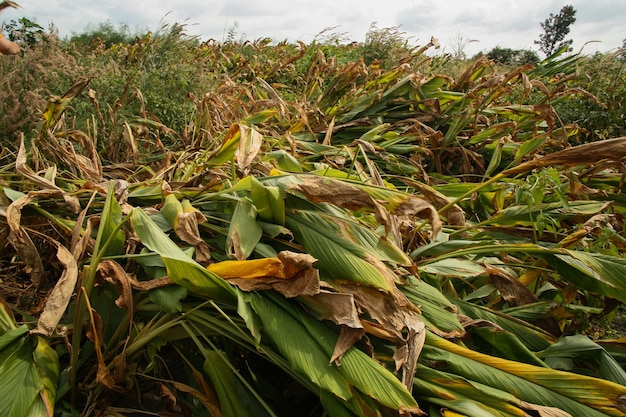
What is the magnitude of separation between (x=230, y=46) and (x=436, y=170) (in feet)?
14.1

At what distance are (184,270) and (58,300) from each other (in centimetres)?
30

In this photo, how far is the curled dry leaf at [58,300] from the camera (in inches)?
44.1

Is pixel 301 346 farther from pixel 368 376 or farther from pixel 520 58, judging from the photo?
pixel 520 58

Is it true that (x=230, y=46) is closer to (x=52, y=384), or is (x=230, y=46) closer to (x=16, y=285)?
(x=16, y=285)

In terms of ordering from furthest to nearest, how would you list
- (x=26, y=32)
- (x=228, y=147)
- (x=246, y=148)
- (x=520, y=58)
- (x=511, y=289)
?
(x=520, y=58)
(x=26, y=32)
(x=228, y=147)
(x=246, y=148)
(x=511, y=289)

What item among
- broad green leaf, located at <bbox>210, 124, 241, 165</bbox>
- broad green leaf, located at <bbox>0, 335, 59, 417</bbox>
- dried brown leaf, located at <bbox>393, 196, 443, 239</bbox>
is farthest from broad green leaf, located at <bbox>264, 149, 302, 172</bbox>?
broad green leaf, located at <bbox>0, 335, 59, 417</bbox>

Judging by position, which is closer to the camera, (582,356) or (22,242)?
(582,356)

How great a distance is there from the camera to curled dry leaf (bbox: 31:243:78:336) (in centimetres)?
112

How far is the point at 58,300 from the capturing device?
3.79ft

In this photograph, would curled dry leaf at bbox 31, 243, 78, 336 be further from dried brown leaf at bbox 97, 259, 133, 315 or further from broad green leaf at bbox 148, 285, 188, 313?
broad green leaf at bbox 148, 285, 188, 313

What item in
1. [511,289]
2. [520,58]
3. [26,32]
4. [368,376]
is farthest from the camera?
[520,58]

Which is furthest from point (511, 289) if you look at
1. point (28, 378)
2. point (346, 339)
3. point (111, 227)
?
point (28, 378)

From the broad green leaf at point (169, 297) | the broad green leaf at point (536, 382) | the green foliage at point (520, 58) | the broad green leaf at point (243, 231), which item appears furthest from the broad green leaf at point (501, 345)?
the green foliage at point (520, 58)

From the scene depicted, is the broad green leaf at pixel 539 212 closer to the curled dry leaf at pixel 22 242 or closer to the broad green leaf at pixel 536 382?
the broad green leaf at pixel 536 382
